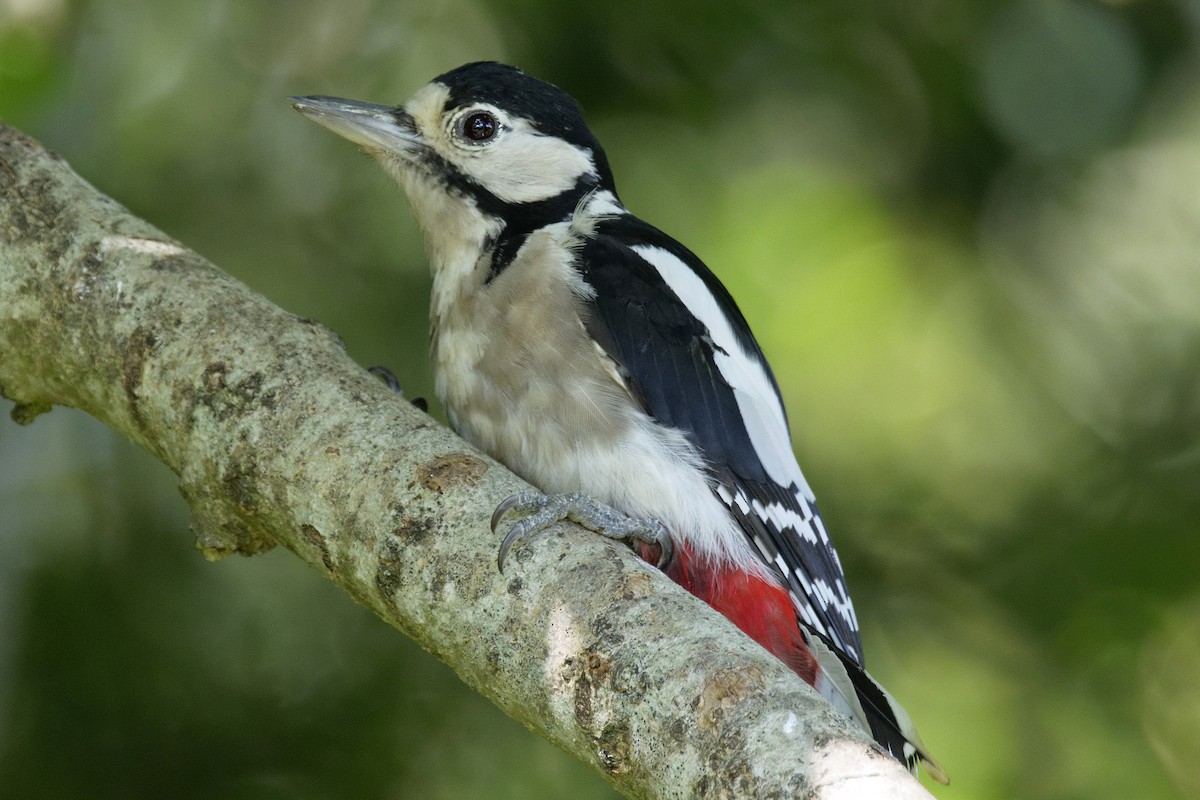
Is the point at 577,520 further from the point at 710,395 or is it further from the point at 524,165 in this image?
the point at 524,165

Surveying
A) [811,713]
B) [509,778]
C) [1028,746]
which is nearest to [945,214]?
[1028,746]

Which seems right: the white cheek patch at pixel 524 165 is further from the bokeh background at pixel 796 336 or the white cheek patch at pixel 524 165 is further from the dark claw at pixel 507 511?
the dark claw at pixel 507 511

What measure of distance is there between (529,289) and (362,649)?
1294 millimetres

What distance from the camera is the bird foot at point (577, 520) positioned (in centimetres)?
152

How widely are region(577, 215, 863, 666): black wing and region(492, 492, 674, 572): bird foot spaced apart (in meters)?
0.17

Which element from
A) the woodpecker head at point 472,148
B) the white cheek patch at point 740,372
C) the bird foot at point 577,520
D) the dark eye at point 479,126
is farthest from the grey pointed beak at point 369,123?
the bird foot at point 577,520

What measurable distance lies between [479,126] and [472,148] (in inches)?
2.0

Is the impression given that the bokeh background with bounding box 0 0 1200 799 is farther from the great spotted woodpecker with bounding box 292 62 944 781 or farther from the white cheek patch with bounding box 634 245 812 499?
the white cheek patch with bounding box 634 245 812 499

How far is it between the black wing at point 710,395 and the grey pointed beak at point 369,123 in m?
0.50

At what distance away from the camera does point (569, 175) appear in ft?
8.72

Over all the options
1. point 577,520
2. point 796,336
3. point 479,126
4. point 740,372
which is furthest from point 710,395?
point 796,336

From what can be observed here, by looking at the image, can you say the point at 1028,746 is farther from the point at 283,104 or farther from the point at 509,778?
the point at 283,104

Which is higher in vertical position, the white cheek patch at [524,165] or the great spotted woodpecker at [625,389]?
the white cheek patch at [524,165]

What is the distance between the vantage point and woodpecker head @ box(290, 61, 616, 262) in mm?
2518
